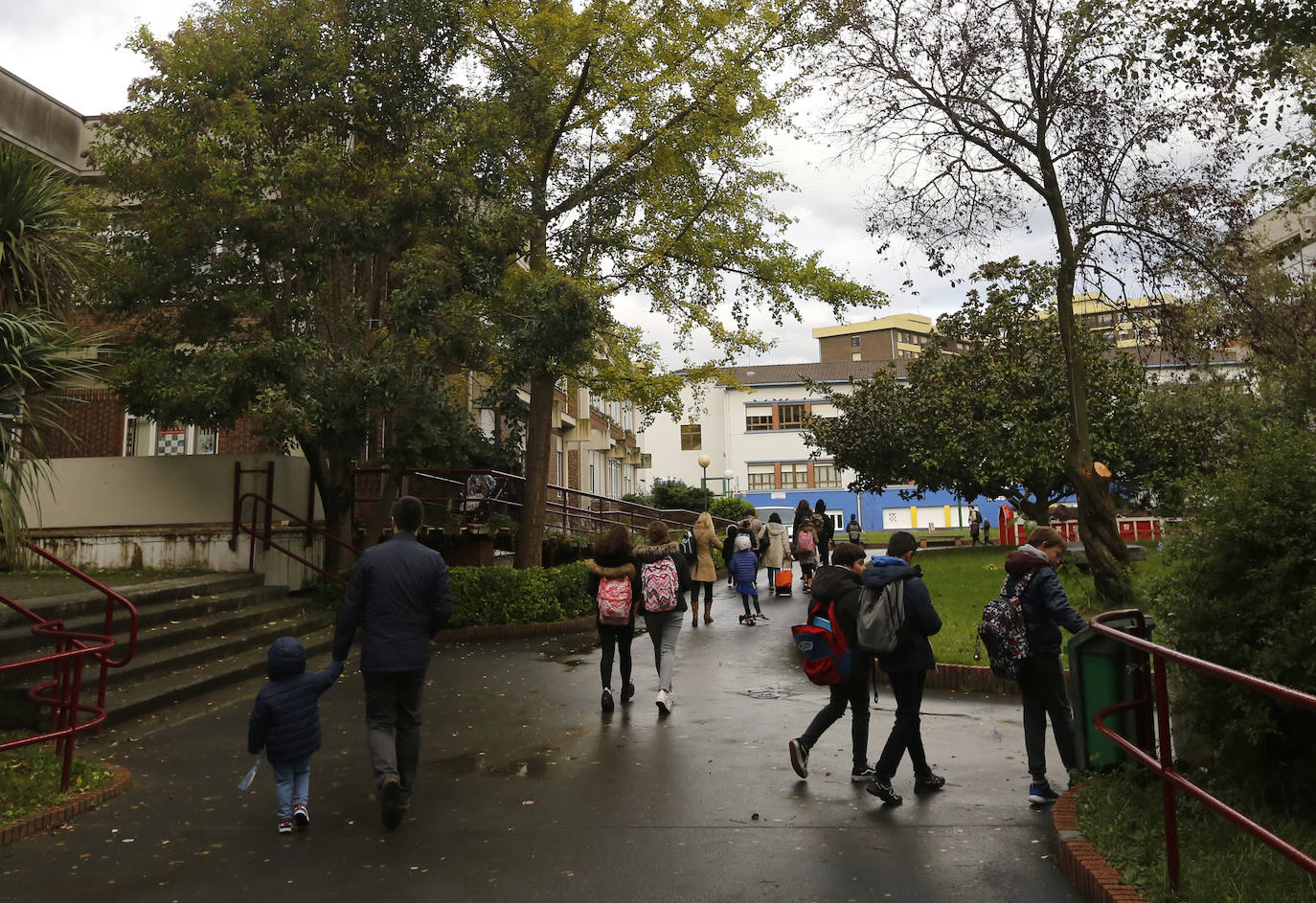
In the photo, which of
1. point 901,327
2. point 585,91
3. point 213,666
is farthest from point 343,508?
point 901,327

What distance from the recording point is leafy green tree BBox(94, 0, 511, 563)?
520 inches

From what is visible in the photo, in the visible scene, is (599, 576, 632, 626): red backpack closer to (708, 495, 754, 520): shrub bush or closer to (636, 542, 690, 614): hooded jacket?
(636, 542, 690, 614): hooded jacket

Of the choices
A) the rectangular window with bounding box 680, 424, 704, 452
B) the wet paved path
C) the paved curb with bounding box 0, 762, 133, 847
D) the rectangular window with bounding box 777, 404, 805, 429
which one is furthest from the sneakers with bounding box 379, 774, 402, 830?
the rectangular window with bounding box 680, 424, 704, 452

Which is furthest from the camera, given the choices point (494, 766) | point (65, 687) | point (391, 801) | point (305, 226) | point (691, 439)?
point (691, 439)

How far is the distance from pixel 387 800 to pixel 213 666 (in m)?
5.67

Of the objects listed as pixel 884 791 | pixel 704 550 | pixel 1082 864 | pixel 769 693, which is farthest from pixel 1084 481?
pixel 1082 864

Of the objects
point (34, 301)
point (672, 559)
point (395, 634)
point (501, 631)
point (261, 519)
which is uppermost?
point (34, 301)

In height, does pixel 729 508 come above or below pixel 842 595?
above

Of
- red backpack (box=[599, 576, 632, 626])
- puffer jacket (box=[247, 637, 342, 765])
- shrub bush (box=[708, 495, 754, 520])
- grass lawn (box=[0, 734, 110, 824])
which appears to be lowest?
grass lawn (box=[0, 734, 110, 824])

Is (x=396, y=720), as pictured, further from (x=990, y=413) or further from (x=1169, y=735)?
(x=990, y=413)

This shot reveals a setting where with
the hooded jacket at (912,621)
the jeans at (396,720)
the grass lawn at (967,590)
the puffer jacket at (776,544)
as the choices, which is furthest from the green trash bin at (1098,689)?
the puffer jacket at (776,544)

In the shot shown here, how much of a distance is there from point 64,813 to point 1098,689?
6163 millimetres

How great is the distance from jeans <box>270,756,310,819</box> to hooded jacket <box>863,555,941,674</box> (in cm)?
354

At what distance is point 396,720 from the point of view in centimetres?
631
